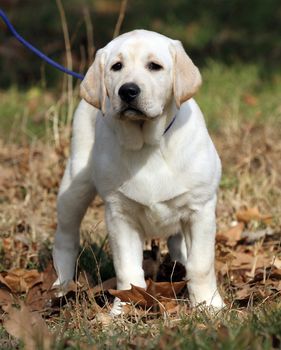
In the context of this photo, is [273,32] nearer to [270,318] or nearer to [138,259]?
[138,259]

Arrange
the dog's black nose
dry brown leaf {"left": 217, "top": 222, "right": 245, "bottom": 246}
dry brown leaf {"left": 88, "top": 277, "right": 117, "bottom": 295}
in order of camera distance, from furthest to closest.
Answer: dry brown leaf {"left": 217, "top": 222, "right": 245, "bottom": 246} → dry brown leaf {"left": 88, "top": 277, "right": 117, "bottom": 295} → the dog's black nose

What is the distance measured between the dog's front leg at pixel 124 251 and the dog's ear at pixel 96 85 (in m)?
0.54

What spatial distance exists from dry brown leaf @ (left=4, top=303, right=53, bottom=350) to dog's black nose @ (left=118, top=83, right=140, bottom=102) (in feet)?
3.33

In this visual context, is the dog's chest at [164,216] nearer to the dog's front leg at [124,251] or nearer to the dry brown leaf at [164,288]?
the dog's front leg at [124,251]

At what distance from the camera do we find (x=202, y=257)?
4.11 metres

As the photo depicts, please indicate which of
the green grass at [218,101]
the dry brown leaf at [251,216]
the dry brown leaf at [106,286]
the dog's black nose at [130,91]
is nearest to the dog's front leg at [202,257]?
the dry brown leaf at [106,286]

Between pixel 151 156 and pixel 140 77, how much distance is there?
17.4 inches

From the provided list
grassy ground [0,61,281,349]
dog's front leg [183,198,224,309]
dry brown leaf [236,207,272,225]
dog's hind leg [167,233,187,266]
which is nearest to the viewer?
grassy ground [0,61,281,349]

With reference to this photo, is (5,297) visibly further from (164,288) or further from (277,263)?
(277,263)

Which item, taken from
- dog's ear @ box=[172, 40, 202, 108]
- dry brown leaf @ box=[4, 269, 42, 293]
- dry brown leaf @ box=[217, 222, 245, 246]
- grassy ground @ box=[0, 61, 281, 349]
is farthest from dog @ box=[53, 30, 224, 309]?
dry brown leaf @ box=[217, 222, 245, 246]

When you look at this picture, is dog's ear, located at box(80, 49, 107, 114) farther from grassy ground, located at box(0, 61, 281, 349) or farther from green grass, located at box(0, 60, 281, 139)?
green grass, located at box(0, 60, 281, 139)

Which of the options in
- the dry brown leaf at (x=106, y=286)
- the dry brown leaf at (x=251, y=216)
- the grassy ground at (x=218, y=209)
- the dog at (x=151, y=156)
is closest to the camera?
the grassy ground at (x=218, y=209)

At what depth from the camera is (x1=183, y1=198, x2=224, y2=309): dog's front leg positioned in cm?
409

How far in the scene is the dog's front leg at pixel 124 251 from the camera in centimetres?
412
